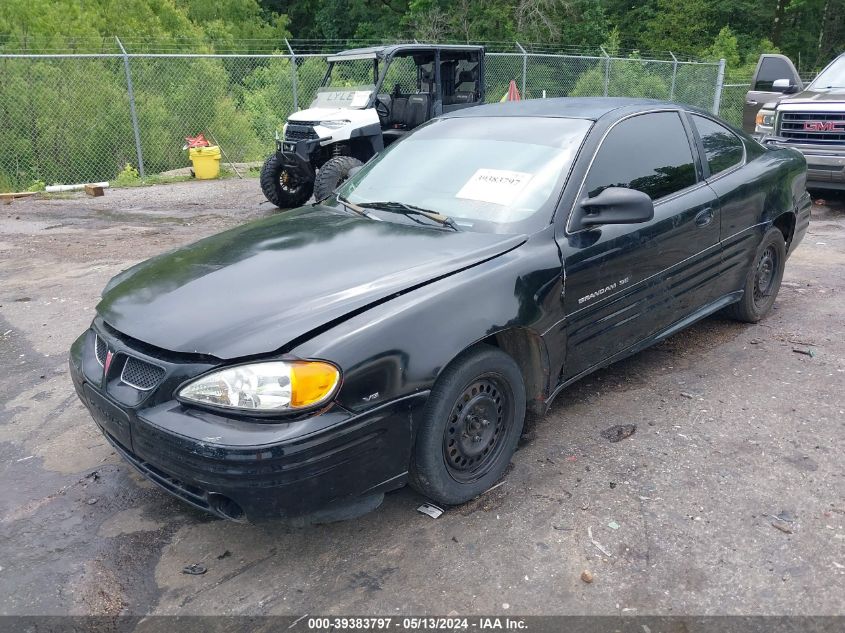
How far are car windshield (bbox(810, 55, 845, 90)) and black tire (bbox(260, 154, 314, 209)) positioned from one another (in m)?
7.24

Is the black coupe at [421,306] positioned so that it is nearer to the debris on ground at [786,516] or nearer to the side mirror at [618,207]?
the side mirror at [618,207]

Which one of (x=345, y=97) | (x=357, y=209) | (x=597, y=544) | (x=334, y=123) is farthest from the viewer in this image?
(x=345, y=97)

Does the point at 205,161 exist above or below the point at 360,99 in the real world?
below

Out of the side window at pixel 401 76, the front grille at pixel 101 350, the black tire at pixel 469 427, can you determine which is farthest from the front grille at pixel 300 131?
the black tire at pixel 469 427

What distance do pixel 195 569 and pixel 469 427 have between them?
120cm

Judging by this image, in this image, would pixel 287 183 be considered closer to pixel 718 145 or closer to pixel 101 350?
pixel 718 145

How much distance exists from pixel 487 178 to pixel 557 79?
15.7m

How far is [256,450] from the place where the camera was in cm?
236

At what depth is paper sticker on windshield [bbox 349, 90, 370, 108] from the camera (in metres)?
10.3

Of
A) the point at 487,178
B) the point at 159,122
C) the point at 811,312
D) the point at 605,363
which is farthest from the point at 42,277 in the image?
the point at 159,122

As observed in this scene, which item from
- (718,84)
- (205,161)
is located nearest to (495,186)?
(205,161)

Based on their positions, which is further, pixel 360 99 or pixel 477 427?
pixel 360 99

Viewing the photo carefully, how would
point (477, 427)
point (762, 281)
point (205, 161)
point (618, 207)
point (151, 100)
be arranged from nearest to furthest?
point (477, 427)
point (618, 207)
point (762, 281)
point (205, 161)
point (151, 100)

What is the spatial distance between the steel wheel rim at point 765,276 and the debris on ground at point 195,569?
158 inches
